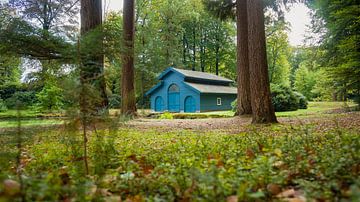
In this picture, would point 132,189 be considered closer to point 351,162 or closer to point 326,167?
point 326,167

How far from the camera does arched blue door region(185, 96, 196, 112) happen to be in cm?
2883

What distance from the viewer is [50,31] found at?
645 centimetres

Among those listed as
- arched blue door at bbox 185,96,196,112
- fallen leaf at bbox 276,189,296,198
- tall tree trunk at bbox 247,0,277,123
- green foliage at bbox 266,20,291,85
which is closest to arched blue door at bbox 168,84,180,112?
arched blue door at bbox 185,96,196,112

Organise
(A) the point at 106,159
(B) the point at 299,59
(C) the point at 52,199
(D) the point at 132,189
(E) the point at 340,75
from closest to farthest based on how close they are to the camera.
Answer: (C) the point at 52,199 < (D) the point at 132,189 < (A) the point at 106,159 < (E) the point at 340,75 < (B) the point at 299,59

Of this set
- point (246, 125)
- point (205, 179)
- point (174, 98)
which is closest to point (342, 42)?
point (246, 125)

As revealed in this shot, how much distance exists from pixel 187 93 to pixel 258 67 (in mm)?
20883

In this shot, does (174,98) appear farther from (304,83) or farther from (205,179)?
(205,179)

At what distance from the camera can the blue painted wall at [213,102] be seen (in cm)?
2884

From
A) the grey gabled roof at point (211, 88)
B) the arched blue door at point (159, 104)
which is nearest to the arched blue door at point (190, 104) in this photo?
the grey gabled roof at point (211, 88)

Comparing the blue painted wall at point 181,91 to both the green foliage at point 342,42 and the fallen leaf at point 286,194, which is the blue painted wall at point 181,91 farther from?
the fallen leaf at point 286,194

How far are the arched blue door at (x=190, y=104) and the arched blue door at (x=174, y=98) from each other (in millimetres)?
905

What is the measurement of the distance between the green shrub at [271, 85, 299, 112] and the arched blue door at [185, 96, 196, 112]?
32.1 ft

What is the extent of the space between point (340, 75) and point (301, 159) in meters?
10.0

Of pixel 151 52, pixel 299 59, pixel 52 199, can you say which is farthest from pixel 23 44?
pixel 299 59
